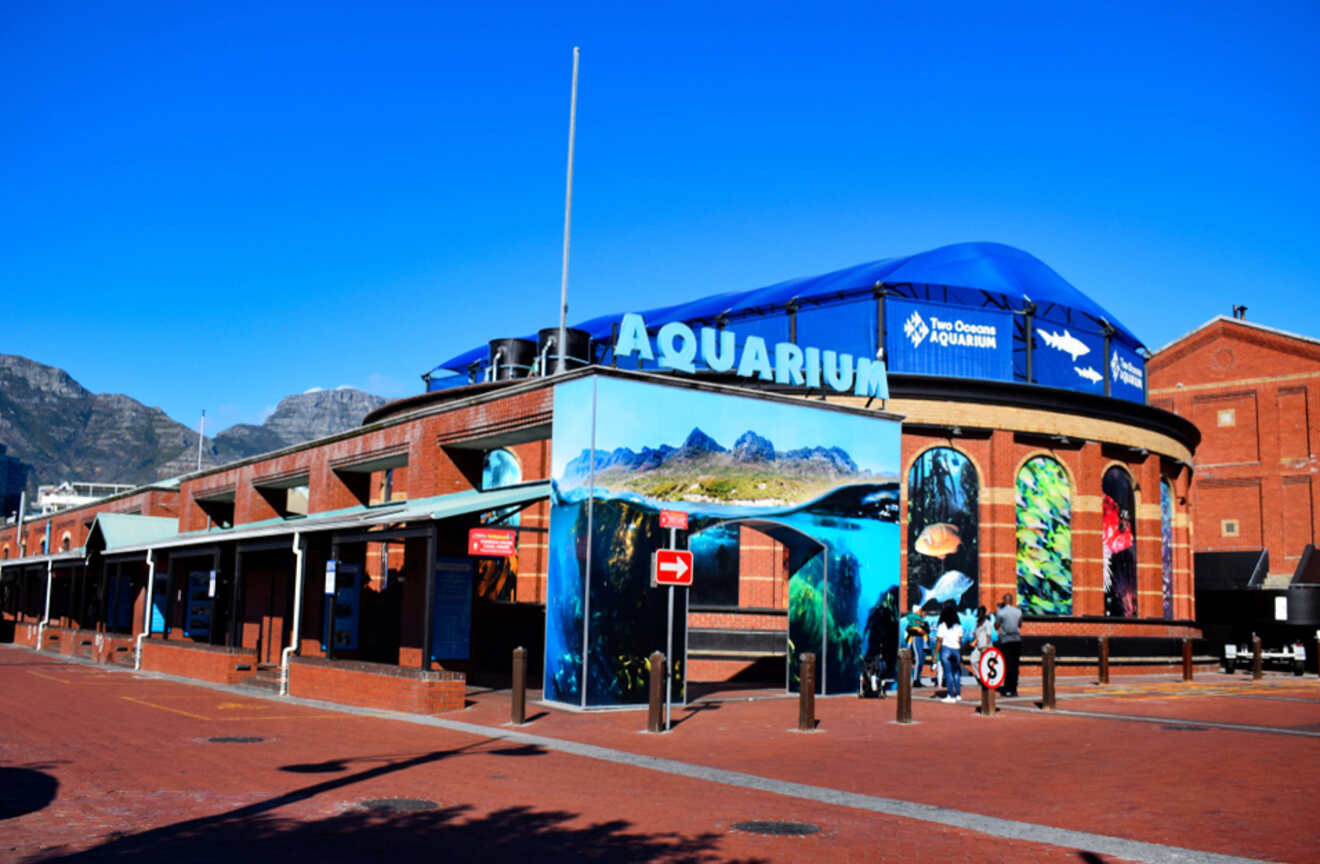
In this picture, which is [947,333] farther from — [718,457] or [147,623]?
[147,623]

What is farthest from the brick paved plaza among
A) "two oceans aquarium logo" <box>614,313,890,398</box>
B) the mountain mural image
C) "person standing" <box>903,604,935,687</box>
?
"two oceans aquarium logo" <box>614,313,890,398</box>

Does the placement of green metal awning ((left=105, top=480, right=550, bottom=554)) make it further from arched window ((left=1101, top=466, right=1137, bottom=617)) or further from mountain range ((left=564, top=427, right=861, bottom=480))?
arched window ((left=1101, top=466, right=1137, bottom=617))

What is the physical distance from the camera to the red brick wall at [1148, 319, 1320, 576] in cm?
5400

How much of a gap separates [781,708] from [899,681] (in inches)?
125

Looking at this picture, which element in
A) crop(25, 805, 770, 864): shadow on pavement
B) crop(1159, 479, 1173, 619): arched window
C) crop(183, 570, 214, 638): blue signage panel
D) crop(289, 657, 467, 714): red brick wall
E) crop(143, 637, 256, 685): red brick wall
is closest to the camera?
crop(25, 805, 770, 864): shadow on pavement

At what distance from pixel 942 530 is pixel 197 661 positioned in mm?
20454

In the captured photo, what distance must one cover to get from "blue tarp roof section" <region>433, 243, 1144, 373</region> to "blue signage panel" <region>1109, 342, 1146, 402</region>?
0.50 m

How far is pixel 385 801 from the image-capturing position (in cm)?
1022

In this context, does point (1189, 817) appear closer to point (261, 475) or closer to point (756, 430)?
point (756, 430)

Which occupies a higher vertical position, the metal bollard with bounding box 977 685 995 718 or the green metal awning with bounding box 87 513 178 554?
the green metal awning with bounding box 87 513 178 554

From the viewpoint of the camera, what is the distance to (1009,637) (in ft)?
71.4

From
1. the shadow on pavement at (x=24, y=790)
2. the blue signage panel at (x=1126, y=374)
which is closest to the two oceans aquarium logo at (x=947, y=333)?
the blue signage panel at (x=1126, y=374)

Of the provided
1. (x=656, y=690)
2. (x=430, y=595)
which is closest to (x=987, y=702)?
(x=656, y=690)

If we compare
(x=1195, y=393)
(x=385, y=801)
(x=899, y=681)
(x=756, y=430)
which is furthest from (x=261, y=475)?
(x=1195, y=393)
